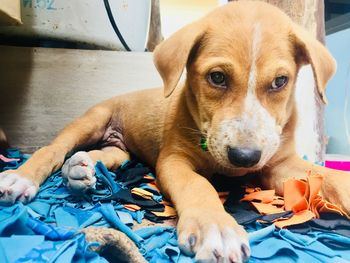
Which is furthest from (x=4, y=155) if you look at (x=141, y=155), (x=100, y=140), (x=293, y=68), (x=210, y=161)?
(x=293, y=68)

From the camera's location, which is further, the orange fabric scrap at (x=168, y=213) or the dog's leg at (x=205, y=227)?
the orange fabric scrap at (x=168, y=213)

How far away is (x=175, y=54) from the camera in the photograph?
2.25 m

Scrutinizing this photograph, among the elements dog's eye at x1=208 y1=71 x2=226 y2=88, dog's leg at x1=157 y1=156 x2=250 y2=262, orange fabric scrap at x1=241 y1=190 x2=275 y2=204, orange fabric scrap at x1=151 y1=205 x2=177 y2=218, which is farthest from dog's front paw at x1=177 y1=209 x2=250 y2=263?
dog's eye at x1=208 y1=71 x2=226 y2=88

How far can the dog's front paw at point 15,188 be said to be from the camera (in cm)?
218

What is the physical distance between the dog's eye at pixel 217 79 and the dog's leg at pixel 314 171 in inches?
28.1

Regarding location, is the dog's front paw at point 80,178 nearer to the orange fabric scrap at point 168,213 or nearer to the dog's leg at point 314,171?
the orange fabric scrap at point 168,213

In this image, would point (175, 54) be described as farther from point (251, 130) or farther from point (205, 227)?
point (205, 227)

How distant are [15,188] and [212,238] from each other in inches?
45.2

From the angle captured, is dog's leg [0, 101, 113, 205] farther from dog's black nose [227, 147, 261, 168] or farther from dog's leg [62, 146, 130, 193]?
dog's black nose [227, 147, 261, 168]

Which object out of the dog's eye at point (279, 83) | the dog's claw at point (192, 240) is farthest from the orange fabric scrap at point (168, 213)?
the dog's eye at point (279, 83)

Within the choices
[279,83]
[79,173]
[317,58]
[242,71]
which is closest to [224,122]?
[242,71]

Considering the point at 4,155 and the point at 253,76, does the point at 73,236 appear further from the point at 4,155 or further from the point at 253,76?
the point at 4,155

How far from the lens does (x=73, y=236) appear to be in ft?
5.40

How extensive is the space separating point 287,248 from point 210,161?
860 mm
